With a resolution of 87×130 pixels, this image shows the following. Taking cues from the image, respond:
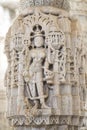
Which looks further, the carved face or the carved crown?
the carved crown

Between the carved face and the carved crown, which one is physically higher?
the carved crown

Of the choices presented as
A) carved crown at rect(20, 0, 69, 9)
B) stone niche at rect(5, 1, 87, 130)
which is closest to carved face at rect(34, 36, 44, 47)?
stone niche at rect(5, 1, 87, 130)

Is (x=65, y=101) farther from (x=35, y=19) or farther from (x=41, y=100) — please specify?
(x=35, y=19)

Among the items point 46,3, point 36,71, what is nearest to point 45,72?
A: point 36,71

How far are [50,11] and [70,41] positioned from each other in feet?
1.98

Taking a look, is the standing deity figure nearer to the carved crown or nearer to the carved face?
the carved face

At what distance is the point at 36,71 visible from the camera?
17.3 feet

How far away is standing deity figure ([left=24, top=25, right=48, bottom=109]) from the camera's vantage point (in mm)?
5223

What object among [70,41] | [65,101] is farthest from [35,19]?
[65,101]

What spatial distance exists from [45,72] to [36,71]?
5.9 inches

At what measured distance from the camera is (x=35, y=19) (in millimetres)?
5512

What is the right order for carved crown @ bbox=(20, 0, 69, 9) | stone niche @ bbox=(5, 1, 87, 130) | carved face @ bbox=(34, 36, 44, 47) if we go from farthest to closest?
carved crown @ bbox=(20, 0, 69, 9)
carved face @ bbox=(34, 36, 44, 47)
stone niche @ bbox=(5, 1, 87, 130)

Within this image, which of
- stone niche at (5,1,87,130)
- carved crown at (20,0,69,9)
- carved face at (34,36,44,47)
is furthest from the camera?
carved crown at (20,0,69,9)

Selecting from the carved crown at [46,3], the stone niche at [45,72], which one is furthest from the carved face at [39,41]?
the carved crown at [46,3]
